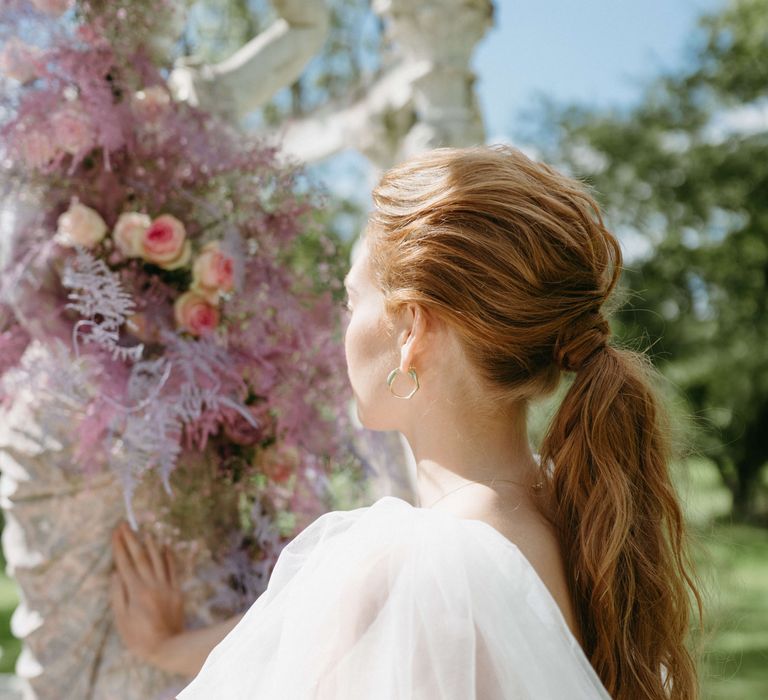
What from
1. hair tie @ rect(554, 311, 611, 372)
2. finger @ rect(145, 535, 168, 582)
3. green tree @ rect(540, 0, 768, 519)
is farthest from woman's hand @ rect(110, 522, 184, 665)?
green tree @ rect(540, 0, 768, 519)

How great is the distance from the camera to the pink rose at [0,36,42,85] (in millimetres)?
2031

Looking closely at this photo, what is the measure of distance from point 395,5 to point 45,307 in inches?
81.0

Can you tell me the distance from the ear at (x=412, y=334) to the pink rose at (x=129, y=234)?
0.78m

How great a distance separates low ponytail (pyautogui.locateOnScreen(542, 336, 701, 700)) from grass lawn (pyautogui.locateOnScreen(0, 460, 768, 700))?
0.14 metres

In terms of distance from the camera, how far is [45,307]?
2.10m

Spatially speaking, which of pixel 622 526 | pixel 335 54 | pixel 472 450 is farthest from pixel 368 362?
pixel 335 54

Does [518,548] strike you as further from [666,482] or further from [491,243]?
[491,243]

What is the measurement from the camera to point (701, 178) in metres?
10.8

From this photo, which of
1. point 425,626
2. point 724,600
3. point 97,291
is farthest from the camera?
point 724,600

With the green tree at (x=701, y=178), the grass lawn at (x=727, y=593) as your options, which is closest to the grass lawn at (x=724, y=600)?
the grass lawn at (x=727, y=593)

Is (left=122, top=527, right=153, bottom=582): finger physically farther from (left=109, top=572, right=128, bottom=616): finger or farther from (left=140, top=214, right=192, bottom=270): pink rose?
(left=140, top=214, right=192, bottom=270): pink rose

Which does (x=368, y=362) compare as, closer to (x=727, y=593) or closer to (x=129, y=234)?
(x=129, y=234)

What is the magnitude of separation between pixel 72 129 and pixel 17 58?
187 mm

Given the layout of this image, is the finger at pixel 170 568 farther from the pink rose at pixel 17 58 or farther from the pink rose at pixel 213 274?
the pink rose at pixel 17 58
